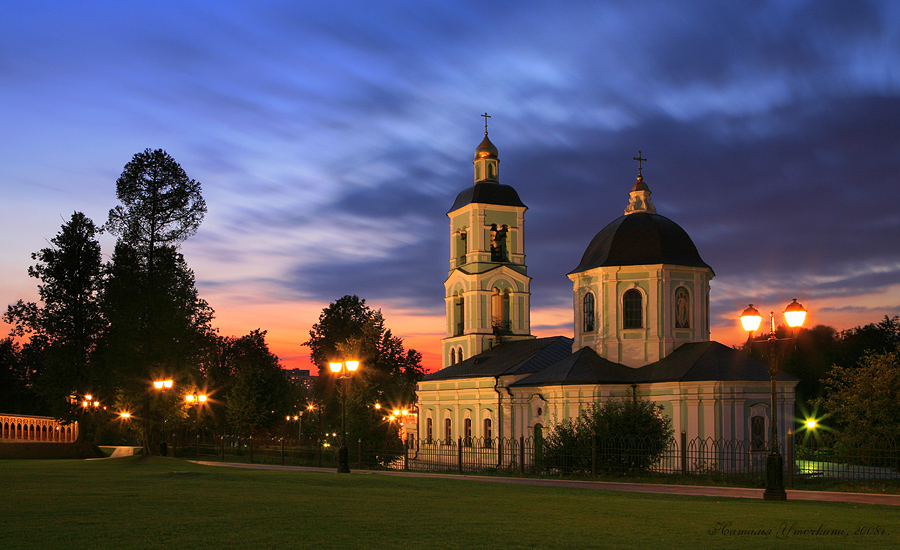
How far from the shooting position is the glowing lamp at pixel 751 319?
18.5m

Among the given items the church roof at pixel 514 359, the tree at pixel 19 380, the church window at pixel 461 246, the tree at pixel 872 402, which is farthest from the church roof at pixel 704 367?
the tree at pixel 19 380

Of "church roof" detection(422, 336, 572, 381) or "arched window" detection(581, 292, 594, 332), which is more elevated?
"arched window" detection(581, 292, 594, 332)

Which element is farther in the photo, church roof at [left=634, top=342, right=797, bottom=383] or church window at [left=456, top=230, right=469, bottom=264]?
church window at [left=456, top=230, right=469, bottom=264]

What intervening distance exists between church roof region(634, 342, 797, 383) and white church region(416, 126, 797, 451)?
5 centimetres

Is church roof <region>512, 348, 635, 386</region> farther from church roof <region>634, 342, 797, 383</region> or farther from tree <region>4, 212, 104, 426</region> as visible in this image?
tree <region>4, 212, 104, 426</region>

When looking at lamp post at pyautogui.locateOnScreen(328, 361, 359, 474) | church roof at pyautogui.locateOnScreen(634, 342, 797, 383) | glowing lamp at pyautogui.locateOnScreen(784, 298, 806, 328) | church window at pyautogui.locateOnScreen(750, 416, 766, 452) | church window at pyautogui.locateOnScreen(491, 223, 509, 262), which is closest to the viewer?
glowing lamp at pyautogui.locateOnScreen(784, 298, 806, 328)

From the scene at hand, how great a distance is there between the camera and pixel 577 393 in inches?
1570

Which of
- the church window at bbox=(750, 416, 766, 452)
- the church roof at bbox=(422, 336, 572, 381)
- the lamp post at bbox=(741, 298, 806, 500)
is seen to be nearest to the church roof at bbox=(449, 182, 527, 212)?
the church roof at bbox=(422, 336, 572, 381)

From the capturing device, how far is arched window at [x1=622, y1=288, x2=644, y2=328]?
134 feet

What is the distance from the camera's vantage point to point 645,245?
4112 cm

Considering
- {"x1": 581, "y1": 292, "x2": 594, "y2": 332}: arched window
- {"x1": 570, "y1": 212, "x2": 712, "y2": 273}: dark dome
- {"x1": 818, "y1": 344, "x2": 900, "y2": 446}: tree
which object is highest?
{"x1": 570, "y1": 212, "x2": 712, "y2": 273}: dark dome

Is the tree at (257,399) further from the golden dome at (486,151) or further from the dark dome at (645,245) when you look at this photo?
the dark dome at (645,245)

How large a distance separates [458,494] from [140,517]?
682 centimetres

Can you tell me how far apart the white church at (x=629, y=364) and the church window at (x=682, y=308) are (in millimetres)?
49
